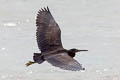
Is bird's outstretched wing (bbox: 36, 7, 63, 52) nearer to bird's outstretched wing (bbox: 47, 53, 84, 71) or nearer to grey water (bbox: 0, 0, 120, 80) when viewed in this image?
bird's outstretched wing (bbox: 47, 53, 84, 71)

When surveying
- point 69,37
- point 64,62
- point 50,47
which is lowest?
point 64,62

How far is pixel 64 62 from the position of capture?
864 cm

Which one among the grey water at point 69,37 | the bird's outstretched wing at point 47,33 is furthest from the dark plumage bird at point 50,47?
the grey water at point 69,37

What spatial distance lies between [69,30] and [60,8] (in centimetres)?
202

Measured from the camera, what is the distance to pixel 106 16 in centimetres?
1580

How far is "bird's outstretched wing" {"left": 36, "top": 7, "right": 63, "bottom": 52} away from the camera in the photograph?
977 cm

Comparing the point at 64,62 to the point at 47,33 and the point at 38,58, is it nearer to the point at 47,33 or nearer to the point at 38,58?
the point at 38,58

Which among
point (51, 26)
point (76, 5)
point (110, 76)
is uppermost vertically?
point (76, 5)

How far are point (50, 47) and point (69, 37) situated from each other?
14.0 ft

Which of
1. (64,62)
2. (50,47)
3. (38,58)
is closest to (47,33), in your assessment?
(50,47)

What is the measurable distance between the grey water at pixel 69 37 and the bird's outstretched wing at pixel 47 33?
1.75 meters

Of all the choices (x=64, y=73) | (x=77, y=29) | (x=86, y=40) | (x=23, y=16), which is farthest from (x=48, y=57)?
(x=23, y=16)

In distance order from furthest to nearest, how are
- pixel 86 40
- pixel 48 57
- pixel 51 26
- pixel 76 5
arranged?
pixel 76 5
pixel 86 40
pixel 51 26
pixel 48 57

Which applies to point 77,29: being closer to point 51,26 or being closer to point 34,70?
point 34,70
